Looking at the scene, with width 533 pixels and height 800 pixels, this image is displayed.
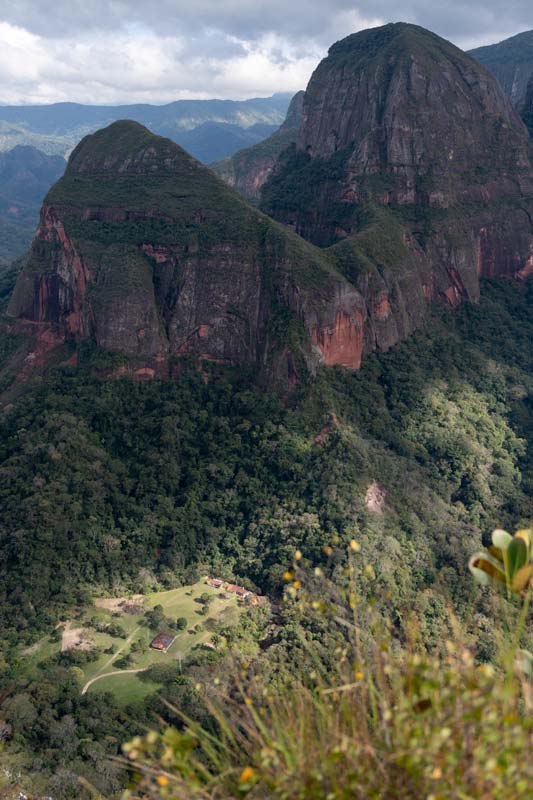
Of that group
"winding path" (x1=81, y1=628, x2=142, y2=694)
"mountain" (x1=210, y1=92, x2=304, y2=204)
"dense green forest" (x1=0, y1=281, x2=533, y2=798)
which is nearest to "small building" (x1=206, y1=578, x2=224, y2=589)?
"dense green forest" (x1=0, y1=281, x2=533, y2=798)

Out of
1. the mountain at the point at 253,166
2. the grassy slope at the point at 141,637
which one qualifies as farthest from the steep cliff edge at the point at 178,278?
the mountain at the point at 253,166

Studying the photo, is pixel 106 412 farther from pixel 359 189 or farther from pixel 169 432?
pixel 359 189

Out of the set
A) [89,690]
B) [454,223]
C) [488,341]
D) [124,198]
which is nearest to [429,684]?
[89,690]

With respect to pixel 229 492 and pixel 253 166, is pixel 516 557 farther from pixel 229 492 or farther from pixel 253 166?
pixel 253 166

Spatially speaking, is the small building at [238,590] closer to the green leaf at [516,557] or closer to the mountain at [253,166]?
the green leaf at [516,557]

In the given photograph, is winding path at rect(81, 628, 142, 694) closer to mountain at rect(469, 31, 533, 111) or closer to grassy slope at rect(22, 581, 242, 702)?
grassy slope at rect(22, 581, 242, 702)
